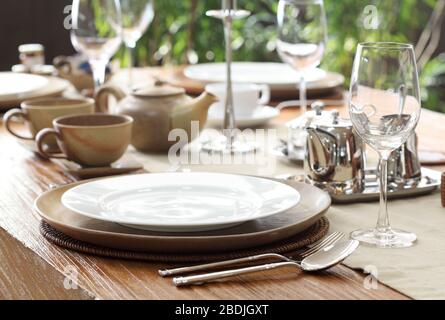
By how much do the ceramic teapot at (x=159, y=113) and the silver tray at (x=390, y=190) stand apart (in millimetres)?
322

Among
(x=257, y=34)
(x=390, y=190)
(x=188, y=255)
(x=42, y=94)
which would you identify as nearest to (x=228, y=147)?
(x=390, y=190)

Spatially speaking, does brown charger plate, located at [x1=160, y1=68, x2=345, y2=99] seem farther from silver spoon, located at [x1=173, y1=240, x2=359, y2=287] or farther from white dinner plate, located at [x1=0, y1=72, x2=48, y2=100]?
silver spoon, located at [x1=173, y1=240, x2=359, y2=287]

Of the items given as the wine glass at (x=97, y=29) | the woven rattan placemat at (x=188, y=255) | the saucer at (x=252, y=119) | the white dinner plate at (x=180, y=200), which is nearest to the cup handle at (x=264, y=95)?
the saucer at (x=252, y=119)

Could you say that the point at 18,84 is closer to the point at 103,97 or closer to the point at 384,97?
the point at 103,97

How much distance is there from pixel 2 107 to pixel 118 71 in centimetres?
60

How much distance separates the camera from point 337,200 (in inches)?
45.0

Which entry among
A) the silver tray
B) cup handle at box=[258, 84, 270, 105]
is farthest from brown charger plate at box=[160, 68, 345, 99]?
the silver tray

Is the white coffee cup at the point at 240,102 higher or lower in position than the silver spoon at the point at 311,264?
higher

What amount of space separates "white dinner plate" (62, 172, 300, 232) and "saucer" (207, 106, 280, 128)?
0.54 m

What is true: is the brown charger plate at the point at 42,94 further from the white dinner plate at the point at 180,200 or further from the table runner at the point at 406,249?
the white dinner plate at the point at 180,200

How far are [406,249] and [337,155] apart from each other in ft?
0.79

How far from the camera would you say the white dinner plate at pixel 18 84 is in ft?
5.98
